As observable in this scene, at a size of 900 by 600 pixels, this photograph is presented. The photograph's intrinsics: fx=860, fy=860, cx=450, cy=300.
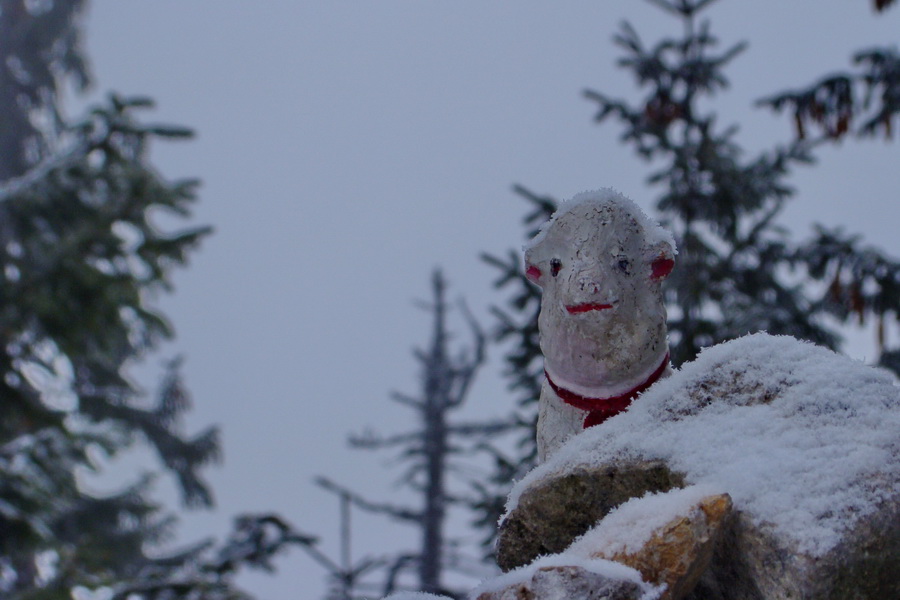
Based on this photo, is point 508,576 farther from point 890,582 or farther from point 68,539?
point 68,539

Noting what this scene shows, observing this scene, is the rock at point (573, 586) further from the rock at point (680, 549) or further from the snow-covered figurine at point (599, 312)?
the snow-covered figurine at point (599, 312)

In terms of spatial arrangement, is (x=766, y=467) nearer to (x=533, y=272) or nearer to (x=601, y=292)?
(x=601, y=292)

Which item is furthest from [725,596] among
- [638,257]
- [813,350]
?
[638,257]

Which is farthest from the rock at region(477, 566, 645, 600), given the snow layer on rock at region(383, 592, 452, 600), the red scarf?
the red scarf

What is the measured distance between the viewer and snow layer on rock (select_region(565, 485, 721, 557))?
2158 millimetres

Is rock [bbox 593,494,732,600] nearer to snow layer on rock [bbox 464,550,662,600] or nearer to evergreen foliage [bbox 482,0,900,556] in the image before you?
snow layer on rock [bbox 464,550,662,600]

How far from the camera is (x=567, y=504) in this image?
2.52 m

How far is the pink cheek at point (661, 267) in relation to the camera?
304 centimetres

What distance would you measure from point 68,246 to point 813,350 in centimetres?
784

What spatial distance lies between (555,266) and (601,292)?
0.23 m

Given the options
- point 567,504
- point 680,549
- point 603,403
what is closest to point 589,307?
point 603,403

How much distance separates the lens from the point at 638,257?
3.03 metres

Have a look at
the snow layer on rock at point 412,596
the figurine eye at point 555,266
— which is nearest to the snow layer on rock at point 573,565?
the snow layer on rock at point 412,596

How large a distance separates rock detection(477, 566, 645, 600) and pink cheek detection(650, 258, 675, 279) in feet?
4.26
